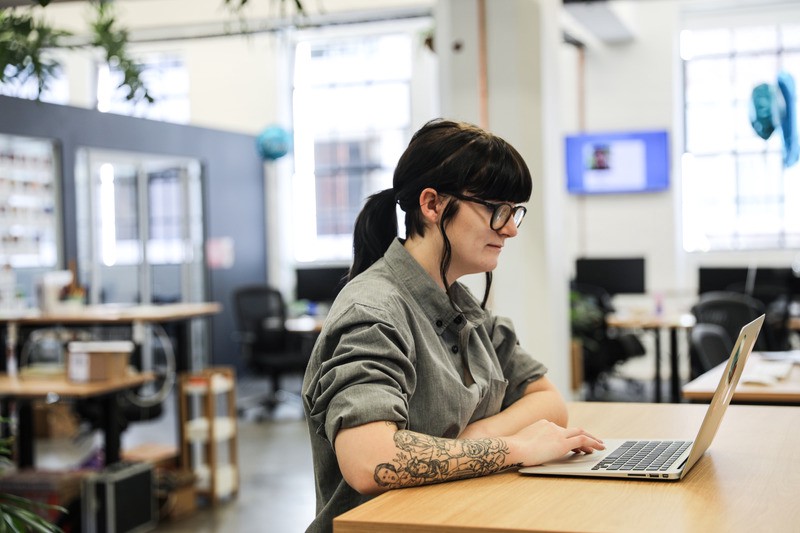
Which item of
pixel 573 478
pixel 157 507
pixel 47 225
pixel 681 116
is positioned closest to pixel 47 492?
pixel 157 507

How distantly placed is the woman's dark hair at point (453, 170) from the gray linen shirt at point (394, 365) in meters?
0.08

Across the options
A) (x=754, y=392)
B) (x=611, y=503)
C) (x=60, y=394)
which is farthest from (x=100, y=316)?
(x=611, y=503)

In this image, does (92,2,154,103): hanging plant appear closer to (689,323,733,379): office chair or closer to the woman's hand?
(689,323,733,379): office chair

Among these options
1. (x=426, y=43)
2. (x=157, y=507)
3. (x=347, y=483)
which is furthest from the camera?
(x=426, y=43)

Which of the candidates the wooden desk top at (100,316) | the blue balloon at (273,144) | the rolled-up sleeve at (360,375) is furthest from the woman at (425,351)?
the blue balloon at (273,144)

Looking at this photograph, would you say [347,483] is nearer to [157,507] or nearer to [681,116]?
[157,507]

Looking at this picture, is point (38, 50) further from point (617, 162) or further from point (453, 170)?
point (617, 162)

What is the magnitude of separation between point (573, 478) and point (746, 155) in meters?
9.72

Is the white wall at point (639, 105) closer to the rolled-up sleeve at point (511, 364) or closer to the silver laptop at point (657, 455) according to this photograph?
the rolled-up sleeve at point (511, 364)

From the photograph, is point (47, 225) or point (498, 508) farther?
point (47, 225)

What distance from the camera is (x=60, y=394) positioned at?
466 cm

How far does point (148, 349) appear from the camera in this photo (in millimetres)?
9422

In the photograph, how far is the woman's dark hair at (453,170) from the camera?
1.75 metres

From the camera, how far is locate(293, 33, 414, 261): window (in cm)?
1172
